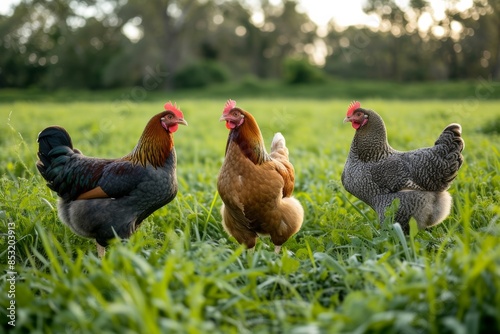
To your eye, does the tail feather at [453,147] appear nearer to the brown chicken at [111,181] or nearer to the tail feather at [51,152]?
the brown chicken at [111,181]

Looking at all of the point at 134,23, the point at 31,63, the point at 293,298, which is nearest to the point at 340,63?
the point at 134,23

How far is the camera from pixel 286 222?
334 centimetres

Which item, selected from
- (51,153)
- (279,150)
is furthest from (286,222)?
(51,153)

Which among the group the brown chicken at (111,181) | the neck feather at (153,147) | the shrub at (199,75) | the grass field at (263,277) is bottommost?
the grass field at (263,277)

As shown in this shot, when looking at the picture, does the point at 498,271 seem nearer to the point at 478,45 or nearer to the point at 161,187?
the point at 161,187

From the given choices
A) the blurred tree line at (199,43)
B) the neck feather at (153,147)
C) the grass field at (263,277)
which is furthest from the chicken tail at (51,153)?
the blurred tree line at (199,43)

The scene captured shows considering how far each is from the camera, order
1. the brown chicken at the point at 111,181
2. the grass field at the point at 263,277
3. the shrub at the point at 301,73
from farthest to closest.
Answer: the shrub at the point at 301,73 → the brown chicken at the point at 111,181 → the grass field at the point at 263,277

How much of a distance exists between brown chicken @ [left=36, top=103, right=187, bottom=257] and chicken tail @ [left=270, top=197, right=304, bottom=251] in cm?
87

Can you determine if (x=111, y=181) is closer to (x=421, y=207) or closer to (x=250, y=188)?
(x=250, y=188)

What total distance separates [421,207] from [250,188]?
4.47ft

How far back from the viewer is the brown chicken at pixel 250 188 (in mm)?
3154

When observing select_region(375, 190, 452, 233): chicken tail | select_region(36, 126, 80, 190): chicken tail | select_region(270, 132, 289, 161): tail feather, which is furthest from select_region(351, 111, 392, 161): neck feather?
select_region(36, 126, 80, 190): chicken tail

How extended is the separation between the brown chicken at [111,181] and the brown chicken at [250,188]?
0.45 metres

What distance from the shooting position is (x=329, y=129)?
970 cm
